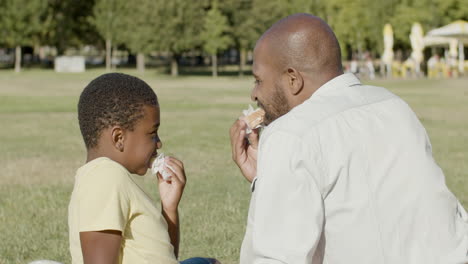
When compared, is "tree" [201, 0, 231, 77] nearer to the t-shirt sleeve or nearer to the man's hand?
the man's hand

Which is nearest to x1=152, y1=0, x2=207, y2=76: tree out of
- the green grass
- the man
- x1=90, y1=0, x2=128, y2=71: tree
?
x1=90, y1=0, x2=128, y2=71: tree

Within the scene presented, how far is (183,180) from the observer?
392 centimetres

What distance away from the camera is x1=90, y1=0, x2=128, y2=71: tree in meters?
72.9

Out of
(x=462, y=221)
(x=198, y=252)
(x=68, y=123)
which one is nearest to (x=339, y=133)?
(x=462, y=221)

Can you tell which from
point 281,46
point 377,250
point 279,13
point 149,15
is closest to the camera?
point 377,250

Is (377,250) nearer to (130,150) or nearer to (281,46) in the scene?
(281,46)

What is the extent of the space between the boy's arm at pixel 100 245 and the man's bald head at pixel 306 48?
946mm

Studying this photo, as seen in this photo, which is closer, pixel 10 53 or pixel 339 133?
pixel 339 133

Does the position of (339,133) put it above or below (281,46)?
below

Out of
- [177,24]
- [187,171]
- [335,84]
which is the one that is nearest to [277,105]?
[335,84]

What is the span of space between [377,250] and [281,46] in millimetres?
790

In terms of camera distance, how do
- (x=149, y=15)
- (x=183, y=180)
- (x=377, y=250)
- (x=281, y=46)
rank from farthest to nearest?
(x=149, y=15), (x=183, y=180), (x=281, y=46), (x=377, y=250)

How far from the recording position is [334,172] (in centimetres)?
266

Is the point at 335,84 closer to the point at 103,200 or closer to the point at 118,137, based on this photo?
the point at 103,200
